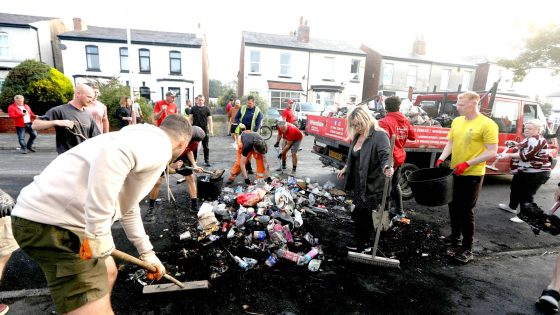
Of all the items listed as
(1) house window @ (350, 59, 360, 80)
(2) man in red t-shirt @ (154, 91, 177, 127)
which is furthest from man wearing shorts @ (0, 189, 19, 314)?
(1) house window @ (350, 59, 360, 80)

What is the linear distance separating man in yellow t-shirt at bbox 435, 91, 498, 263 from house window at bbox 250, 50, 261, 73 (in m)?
21.4

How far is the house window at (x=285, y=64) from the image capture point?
78.4ft

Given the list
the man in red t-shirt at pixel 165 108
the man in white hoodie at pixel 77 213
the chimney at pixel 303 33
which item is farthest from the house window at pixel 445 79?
the man in white hoodie at pixel 77 213

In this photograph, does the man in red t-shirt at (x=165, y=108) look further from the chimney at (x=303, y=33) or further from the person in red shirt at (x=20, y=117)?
the chimney at (x=303, y=33)

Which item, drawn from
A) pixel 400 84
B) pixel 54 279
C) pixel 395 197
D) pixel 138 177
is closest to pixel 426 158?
pixel 395 197

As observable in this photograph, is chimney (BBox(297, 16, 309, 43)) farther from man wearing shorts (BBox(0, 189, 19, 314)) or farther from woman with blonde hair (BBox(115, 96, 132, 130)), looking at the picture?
man wearing shorts (BBox(0, 189, 19, 314))

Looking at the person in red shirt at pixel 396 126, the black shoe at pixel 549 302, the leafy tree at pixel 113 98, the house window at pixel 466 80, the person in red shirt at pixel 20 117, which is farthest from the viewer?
the house window at pixel 466 80

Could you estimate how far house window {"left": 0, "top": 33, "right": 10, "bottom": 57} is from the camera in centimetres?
2008

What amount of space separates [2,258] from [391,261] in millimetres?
3777

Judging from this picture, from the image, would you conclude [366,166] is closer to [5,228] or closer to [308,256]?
[308,256]

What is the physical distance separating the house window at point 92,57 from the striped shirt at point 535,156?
2515cm

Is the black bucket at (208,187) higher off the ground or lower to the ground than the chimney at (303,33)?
lower

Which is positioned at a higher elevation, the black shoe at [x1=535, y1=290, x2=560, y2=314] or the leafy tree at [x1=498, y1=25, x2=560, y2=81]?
the leafy tree at [x1=498, y1=25, x2=560, y2=81]

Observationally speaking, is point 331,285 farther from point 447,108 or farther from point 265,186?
point 447,108
